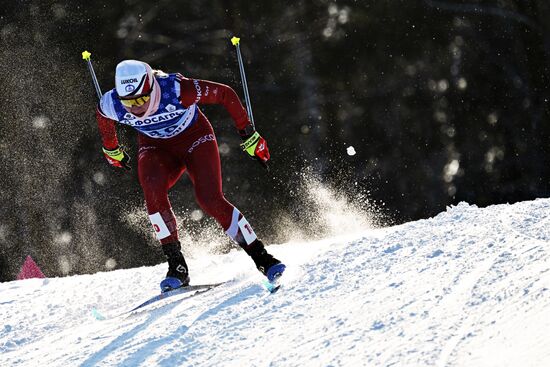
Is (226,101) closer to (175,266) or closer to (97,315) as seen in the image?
(175,266)

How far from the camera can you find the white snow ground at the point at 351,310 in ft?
10.3

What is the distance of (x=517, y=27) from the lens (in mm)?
13336

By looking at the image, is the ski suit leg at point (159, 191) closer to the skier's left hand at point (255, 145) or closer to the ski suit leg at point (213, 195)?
the ski suit leg at point (213, 195)

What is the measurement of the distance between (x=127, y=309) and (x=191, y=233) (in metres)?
8.84

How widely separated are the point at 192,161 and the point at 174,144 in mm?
176

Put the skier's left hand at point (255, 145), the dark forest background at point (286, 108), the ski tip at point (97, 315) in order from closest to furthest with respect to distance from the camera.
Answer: the ski tip at point (97, 315) → the skier's left hand at point (255, 145) → the dark forest background at point (286, 108)

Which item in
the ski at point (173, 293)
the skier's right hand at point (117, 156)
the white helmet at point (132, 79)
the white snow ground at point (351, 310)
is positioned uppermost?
the white helmet at point (132, 79)

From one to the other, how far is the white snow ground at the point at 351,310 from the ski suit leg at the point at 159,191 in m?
0.44

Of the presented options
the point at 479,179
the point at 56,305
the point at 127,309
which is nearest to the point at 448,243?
the point at 127,309

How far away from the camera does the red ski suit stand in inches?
180

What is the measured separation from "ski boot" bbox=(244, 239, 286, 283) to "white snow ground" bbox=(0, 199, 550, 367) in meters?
0.07

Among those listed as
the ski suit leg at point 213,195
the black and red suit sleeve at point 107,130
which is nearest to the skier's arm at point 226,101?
the ski suit leg at point 213,195

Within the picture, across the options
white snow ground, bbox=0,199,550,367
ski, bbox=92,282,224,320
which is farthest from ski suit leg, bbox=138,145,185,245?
white snow ground, bbox=0,199,550,367

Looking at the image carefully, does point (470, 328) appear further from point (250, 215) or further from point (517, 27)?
point (517, 27)
